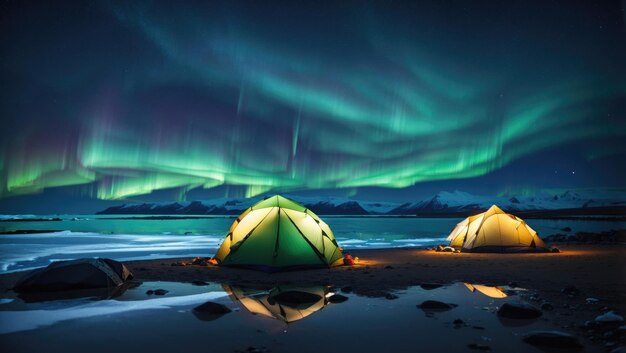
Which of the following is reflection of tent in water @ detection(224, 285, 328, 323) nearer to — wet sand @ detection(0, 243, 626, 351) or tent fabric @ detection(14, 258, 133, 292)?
wet sand @ detection(0, 243, 626, 351)

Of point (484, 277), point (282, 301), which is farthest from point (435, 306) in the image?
point (484, 277)

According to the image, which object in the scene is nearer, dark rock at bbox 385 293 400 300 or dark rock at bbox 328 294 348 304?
dark rock at bbox 328 294 348 304

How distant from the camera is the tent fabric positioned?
1333cm

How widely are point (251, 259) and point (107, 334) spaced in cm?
1043

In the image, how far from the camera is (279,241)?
18.8m

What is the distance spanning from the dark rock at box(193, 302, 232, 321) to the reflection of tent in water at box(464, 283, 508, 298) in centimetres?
756

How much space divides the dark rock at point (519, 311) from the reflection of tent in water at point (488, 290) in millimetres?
2578

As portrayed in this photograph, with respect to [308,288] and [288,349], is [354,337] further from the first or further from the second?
[308,288]

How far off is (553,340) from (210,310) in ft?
23.8

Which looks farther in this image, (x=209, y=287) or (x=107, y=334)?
(x=209, y=287)

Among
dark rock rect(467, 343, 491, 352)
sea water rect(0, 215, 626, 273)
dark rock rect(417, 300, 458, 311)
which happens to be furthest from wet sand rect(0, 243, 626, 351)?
sea water rect(0, 215, 626, 273)

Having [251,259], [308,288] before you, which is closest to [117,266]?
[251,259]

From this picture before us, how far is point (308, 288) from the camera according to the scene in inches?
555

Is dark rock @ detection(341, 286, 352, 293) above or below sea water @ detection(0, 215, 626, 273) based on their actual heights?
above
